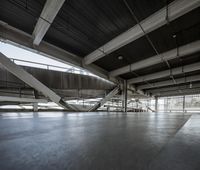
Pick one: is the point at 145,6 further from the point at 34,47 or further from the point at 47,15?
the point at 34,47

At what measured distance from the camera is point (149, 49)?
6617 millimetres

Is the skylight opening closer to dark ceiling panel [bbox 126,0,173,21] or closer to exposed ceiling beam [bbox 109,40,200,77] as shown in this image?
exposed ceiling beam [bbox 109,40,200,77]

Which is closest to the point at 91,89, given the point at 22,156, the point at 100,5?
the point at 100,5

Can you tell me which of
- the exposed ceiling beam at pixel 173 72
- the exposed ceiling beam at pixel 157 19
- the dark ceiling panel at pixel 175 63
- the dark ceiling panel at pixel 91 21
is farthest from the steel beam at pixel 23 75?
the exposed ceiling beam at pixel 173 72

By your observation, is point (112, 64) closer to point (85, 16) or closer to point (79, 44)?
point (79, 44)

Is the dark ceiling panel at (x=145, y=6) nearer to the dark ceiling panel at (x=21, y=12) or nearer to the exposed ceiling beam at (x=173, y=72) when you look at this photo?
the dark ceiling panel at (x=21, y=12)

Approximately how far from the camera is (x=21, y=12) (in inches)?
174

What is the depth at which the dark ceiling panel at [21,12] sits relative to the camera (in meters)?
4.03

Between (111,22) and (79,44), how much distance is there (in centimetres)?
228

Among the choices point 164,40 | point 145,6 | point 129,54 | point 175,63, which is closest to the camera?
point 145,6

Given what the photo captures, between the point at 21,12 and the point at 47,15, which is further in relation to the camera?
→ the point at 21,12

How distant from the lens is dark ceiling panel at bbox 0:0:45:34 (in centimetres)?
Result: 403

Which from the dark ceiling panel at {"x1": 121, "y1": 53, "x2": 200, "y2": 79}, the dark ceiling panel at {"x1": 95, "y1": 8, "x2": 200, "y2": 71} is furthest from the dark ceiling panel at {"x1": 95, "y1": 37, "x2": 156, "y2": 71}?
the dark ceiling panel at {"x1": 121, "y1": 53, "x2": 200, "y2": 79}

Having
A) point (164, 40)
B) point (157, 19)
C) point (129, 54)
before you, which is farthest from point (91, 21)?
point (164, 40)
